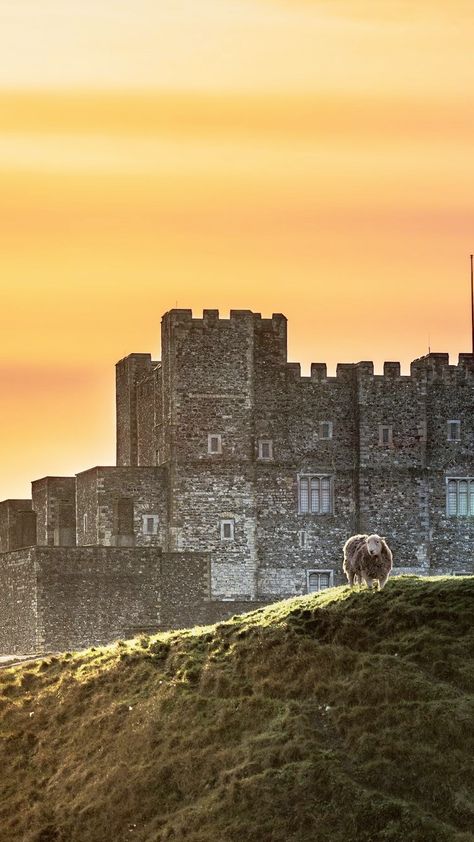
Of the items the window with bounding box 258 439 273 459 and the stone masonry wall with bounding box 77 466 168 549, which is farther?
the window with bounding box 258 439 273 459

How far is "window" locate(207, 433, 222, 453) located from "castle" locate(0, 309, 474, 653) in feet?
0.20

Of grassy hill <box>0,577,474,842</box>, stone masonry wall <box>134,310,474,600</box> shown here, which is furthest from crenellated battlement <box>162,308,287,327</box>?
grassy hill <box>0,577,474,842</box>

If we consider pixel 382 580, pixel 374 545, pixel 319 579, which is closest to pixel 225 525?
pixel 319 579

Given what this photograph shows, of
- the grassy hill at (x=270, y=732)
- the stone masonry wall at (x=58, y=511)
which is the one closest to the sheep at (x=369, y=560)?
the grassy hill at (x=270, y=732)

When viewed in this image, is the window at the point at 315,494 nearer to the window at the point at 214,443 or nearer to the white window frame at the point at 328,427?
the white window frame at the point at 328,427

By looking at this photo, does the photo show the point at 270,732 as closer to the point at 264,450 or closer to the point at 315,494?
the point at 264,450

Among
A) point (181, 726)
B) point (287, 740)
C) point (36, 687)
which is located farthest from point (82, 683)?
point (287, 740)

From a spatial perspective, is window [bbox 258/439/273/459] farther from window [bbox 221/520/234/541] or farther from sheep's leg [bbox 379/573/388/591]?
sheep's leg [bbox 379/573/388/591]

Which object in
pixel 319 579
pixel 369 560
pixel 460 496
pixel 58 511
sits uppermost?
pixel 460 496

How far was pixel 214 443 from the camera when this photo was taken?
91.4m

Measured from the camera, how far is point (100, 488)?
298 feet

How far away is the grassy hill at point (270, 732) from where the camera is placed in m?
46.8

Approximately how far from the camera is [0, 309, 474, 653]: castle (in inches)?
3452

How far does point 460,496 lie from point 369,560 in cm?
3977
